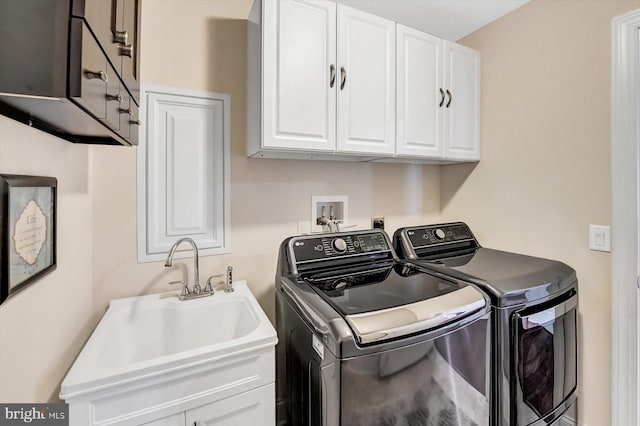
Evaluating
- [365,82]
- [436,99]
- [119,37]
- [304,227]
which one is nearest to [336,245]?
[304,227]

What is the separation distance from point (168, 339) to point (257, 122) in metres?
1.11

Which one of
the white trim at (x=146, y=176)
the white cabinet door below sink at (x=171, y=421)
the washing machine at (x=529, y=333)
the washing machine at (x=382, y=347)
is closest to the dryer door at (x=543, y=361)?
the washing machine at (x=529, y=333)

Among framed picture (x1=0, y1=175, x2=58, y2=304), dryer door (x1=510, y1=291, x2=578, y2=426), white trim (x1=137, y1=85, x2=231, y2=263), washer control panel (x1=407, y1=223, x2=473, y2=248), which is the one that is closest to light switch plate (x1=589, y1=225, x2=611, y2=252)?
dryer door (x1=510, y1=291, x2=578, y2=426)

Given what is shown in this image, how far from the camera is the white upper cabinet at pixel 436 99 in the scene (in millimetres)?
1782

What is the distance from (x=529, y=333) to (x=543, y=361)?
Result: 0.66 ft

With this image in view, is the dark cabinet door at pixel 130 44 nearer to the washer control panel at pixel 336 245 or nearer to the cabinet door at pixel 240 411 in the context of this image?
the washer control panel at pixel 336 245

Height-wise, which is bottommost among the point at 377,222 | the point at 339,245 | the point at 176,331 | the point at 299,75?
the point at 176,331

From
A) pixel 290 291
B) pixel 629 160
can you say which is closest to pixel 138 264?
pixel 290 291

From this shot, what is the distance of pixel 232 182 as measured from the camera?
67.1 inches

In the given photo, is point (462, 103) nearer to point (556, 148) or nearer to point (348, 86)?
point (556, 148)

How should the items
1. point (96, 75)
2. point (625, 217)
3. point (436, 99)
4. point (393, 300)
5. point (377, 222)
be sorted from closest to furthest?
point (96, 75) → point (393, 300) → point (625, 217) → point (436, 99) → point (377, 222)

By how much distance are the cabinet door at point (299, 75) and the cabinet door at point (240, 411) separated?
103cm

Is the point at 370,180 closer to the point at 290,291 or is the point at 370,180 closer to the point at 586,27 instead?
the point at 290,291

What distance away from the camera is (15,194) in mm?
721
